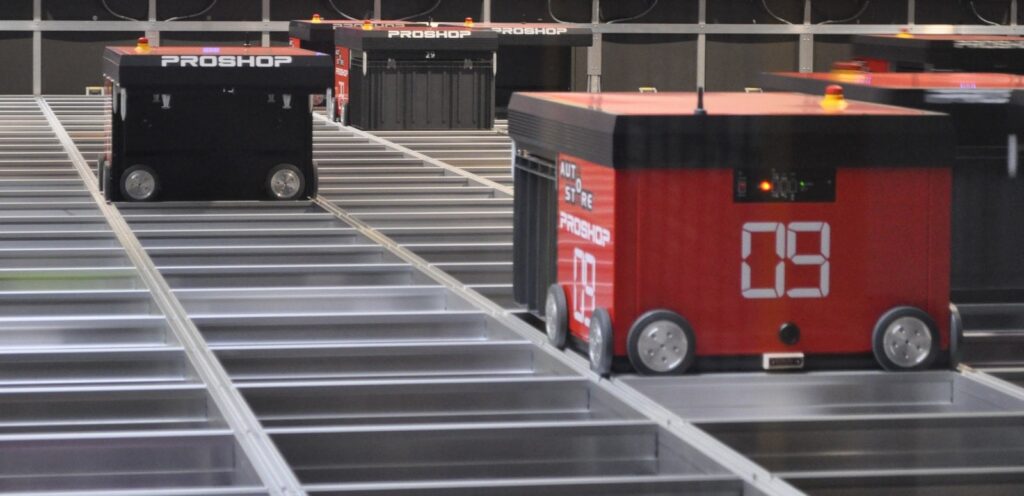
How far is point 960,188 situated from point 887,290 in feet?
4.68

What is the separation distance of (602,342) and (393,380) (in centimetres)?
60

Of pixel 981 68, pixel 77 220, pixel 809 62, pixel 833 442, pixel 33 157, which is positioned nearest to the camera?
pixel 833 442

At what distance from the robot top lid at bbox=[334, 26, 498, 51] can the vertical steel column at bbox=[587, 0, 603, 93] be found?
673cm

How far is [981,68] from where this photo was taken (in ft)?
32.8

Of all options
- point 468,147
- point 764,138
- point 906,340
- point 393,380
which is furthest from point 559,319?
point 468,147

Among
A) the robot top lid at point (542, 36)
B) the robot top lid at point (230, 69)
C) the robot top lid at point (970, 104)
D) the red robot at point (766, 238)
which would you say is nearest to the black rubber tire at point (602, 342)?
the red robot at point (766, 238)

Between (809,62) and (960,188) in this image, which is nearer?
(960,188)

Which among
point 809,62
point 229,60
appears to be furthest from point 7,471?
point 809,62

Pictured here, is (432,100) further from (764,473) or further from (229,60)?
(764,473)

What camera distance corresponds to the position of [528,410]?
480 centimetres

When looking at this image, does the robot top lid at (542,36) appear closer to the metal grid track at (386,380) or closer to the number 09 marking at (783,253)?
the metal grid track at (386,380)

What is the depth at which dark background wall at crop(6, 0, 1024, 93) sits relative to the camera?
1980 cm

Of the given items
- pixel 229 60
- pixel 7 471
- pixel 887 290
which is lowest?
pixel 7 471

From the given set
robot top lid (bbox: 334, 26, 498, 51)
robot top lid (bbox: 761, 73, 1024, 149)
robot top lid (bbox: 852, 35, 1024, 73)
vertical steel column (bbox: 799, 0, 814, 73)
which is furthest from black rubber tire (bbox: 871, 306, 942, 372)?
vertical steel column (bbox: 799, 0, 814, 73)
